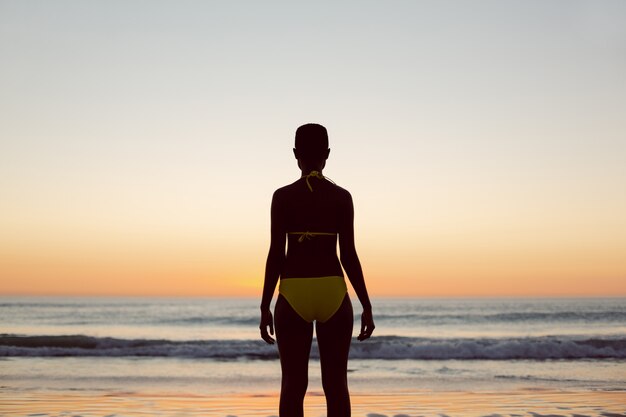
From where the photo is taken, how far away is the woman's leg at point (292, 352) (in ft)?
13.2

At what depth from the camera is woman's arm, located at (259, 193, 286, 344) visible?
13.3 ft

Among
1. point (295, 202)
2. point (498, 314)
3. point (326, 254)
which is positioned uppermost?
point (295, 202)

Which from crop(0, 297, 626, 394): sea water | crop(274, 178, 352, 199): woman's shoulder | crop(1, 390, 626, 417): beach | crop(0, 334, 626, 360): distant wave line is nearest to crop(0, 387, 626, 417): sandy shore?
crop(1, 390, 626, 417): beach

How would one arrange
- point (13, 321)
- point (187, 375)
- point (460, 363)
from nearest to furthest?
1. point (187, 375)
2. point (460, 363)
3. point (13, 321)

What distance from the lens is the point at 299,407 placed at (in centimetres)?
405

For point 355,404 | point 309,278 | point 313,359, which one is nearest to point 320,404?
point 355,404

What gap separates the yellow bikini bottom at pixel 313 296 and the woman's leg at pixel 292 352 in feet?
0.13

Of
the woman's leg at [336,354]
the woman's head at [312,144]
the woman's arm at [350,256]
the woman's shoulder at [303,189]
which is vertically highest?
the woman's head at [312,144]

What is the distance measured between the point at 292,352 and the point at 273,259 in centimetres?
50

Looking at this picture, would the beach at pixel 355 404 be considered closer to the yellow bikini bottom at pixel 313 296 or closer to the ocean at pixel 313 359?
the ocean at pixel 313 359

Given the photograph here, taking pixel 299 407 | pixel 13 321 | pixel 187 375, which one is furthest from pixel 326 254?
pixel 13 321

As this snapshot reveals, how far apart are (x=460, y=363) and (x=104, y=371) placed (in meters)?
7.72

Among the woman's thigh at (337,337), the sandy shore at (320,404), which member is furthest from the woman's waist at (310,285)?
the sandy shore at (320,404)

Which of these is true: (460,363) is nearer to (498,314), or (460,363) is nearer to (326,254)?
(326,254)
